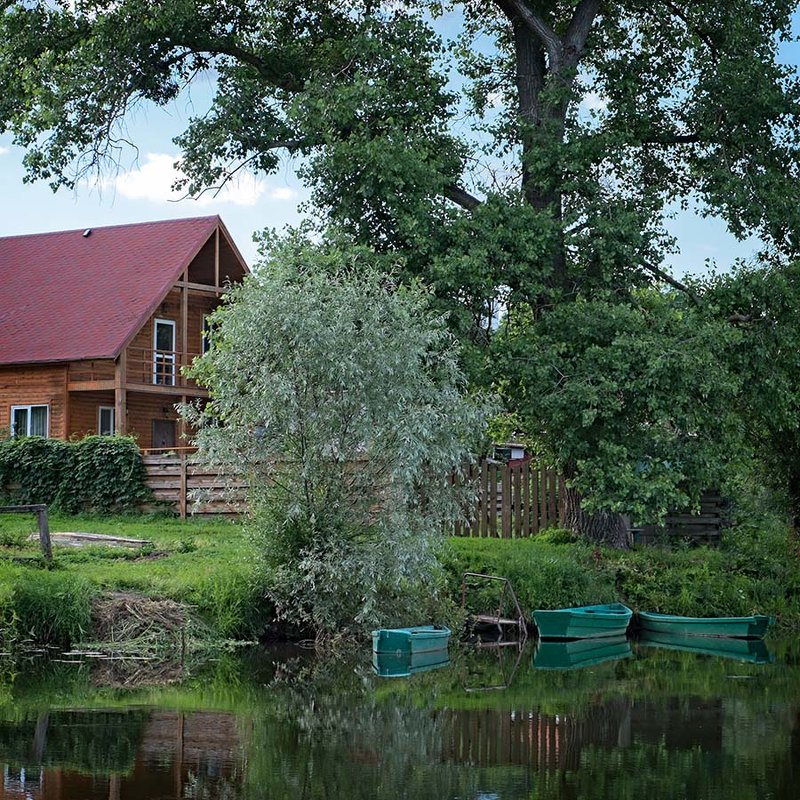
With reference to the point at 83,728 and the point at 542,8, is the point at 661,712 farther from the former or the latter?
the point at 542,8

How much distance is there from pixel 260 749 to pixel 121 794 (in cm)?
230

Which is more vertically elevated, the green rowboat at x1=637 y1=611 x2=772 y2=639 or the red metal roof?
the red metal roof

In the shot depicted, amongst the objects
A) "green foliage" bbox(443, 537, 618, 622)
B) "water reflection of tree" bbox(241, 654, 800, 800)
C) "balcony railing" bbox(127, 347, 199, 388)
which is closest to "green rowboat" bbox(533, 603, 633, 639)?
"green foliage" bbox(443, 537, 618, 622)

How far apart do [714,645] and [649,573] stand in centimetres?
253

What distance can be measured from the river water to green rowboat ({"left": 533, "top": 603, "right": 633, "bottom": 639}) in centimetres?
189

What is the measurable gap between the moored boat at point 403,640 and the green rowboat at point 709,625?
5.42 m

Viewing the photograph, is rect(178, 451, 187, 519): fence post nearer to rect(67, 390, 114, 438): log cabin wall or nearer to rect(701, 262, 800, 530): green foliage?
rect(67, 390, 114, 438): log cabin wall

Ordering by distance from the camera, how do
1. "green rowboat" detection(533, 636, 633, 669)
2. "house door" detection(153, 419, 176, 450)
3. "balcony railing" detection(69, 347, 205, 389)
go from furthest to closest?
"house door" detection(153, 419, 176, 450) < "balcony railing" detection(69, 347, 205, 389) < "green rowboat" detection(533, 636, 633, 669)

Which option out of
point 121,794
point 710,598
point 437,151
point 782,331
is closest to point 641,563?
point 710,598

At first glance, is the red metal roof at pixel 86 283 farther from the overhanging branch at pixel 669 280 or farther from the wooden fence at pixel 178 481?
the overhanging branch at pixel 669 280

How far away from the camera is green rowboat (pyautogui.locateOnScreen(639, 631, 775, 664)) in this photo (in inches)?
856

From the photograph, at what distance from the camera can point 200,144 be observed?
26.0m

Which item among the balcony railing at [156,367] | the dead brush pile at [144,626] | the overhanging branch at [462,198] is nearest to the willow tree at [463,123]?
the overhanging branch at [462,198]

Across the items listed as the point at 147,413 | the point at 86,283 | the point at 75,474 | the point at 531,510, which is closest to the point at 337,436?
the point at 531,510
